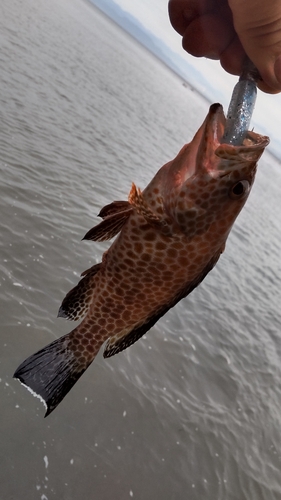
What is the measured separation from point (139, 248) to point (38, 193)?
7321mm

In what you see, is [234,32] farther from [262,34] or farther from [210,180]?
[210,180]

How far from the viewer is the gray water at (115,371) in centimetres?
511

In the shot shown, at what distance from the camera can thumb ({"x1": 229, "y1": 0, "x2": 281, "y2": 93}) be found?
5.82ft

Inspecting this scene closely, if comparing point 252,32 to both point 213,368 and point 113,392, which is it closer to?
point 113,392

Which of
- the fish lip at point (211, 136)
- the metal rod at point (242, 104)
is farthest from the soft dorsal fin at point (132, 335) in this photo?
the metal rod at point (242, 104)

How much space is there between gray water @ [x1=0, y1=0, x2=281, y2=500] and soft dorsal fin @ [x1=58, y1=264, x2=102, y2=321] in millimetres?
2733

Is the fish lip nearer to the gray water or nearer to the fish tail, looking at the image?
the fish tail

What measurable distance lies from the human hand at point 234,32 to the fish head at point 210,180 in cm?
28

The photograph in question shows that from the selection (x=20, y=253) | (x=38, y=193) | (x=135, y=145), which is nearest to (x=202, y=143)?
(x=20, y=253)

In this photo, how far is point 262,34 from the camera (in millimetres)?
1817

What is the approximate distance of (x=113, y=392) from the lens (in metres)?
6.13

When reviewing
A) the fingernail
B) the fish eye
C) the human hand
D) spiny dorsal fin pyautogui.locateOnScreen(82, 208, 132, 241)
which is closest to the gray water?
spiny dorsal fin pyautogui.locateOnScreen(82, 208, 132, 241)

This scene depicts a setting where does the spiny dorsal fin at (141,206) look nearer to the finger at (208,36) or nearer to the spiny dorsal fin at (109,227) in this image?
the spiny dorsal fin at (109,227)

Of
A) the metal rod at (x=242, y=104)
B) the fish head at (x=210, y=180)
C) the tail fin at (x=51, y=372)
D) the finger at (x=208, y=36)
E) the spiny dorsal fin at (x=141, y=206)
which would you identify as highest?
the finger at (x=208, y=36)
